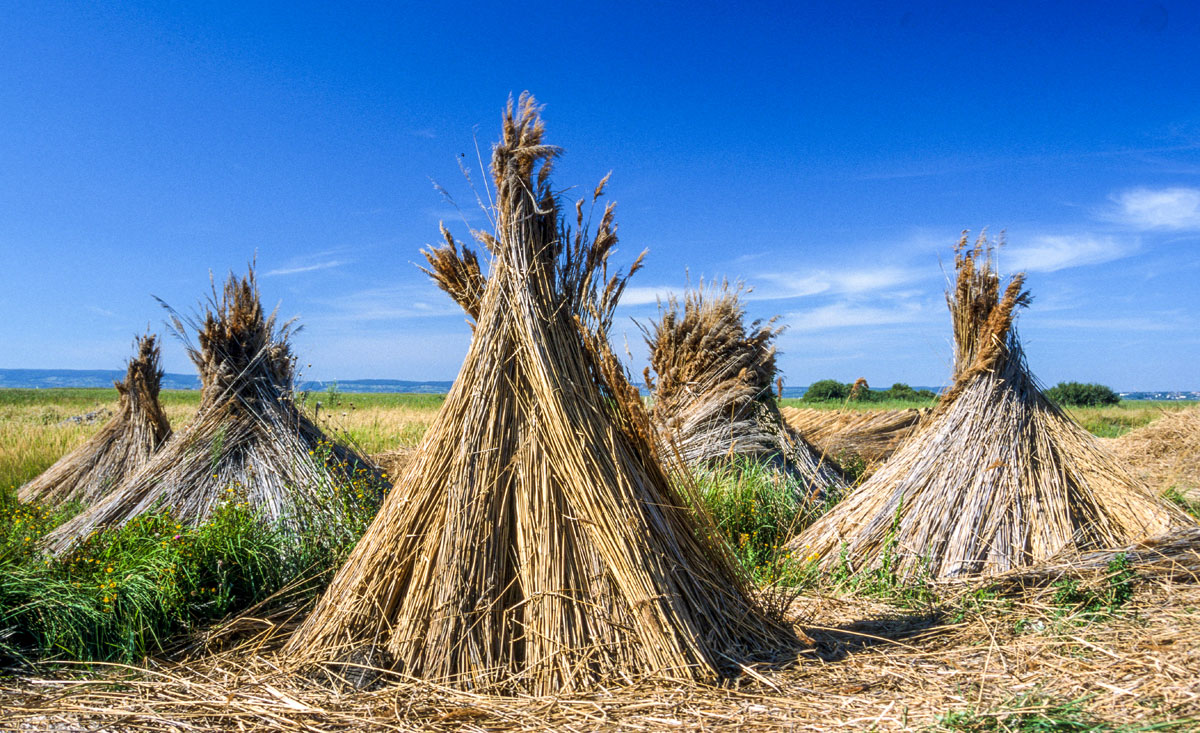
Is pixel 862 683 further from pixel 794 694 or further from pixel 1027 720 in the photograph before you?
pixel 1027 720

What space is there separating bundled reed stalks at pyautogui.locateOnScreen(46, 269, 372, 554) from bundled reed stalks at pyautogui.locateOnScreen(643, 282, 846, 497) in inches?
134

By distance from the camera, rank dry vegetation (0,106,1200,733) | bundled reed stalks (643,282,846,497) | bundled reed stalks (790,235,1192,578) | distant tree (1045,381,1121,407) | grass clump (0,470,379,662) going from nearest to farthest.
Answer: dry vegetation (0,106,1200,733) < grass clump (0,470,379,662) < bundled reed stalks (790,235,1192,578) < bundled reed stalks (643,282,846,497) < distant tree (1045,381,1121,407)

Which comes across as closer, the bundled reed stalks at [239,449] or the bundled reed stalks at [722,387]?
the bundled reed stalks at [239,449]

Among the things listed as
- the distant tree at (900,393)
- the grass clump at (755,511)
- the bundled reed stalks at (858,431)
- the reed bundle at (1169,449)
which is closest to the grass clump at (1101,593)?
the grass clump at (755,511)

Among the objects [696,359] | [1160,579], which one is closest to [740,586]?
[1160,579]

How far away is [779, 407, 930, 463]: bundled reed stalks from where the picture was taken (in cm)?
1050

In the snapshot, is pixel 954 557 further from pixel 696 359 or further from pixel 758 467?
pixel 696 359

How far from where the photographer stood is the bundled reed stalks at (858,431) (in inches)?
413

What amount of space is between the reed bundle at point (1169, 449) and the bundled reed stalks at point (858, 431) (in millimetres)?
2888

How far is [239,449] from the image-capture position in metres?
5.83

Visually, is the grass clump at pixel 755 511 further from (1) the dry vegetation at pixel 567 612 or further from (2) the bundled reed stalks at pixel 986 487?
(1) the dry vegetation at pixel 567 612

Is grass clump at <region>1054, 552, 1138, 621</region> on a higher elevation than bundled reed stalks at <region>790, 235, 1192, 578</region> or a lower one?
lower

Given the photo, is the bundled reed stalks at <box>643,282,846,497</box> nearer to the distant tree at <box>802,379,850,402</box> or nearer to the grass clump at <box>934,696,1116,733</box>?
the grass clump at <box>934,696,1116,733</box>

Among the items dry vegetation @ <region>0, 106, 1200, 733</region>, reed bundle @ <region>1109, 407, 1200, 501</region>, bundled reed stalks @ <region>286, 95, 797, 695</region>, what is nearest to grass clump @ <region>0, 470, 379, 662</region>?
dry vegetation @ <region>0, 106, 1200, 733</region>
